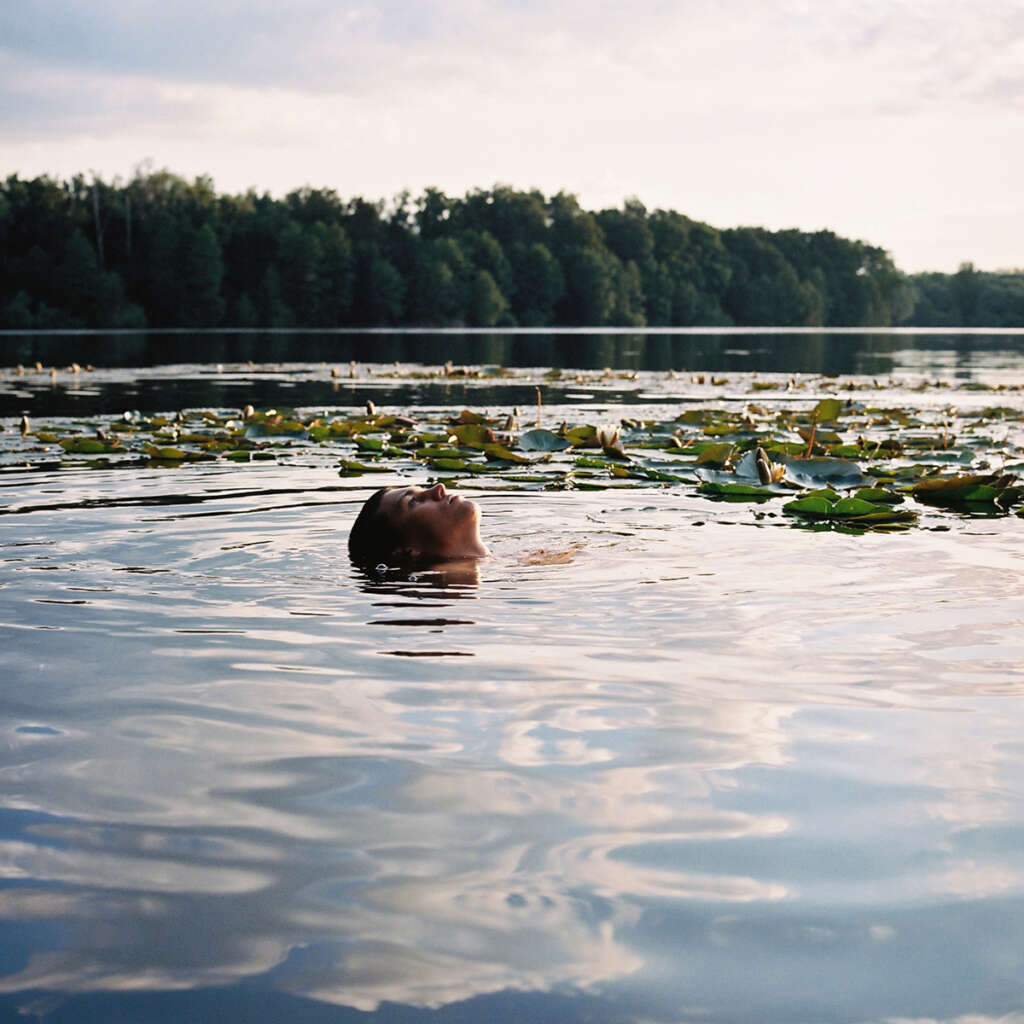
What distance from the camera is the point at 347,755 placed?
2.91 metres

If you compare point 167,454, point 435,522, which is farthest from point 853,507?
point 167,454

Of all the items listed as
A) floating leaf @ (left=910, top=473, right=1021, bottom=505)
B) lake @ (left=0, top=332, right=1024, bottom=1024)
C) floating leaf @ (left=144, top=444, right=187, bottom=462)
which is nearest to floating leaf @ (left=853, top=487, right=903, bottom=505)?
floating leaf @ (left=910, top=473, right=1021, bottom=505)

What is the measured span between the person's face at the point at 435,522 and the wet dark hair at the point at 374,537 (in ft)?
0.08

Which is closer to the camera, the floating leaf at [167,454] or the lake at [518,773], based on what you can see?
the lake at [518,773]

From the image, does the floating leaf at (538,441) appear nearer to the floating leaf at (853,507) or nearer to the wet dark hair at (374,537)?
the floating leaf at (853,507)

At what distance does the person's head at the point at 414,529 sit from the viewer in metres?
5.39

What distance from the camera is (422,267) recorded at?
88.3 meters

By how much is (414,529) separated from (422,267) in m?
85.0

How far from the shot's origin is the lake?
6.35 ft

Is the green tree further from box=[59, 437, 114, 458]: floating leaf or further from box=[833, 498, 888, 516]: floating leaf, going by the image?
box=[833, 498, 888, 516]: floating leaf

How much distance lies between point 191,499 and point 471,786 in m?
4.82

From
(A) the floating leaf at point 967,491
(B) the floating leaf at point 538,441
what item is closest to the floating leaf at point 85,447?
(B) the floating leaf at point 538,441

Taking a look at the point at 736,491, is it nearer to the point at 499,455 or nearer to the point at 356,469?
the point at 499,455

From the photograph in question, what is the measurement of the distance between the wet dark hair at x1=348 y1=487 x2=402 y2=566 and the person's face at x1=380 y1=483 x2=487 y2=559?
24 millimetres
